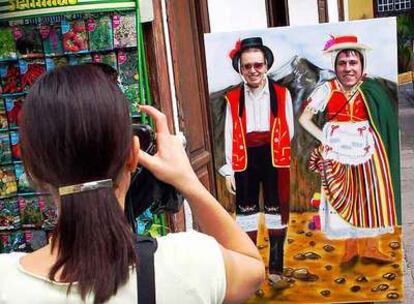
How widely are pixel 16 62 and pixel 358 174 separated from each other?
6.18 feet

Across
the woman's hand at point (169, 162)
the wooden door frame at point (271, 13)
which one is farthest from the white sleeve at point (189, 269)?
the wooden door frame at point (271, 13)

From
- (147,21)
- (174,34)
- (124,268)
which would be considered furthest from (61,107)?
(174,34)

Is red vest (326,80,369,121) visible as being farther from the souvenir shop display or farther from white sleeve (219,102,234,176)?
the souvenir shop display

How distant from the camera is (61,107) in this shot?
4.16 ft

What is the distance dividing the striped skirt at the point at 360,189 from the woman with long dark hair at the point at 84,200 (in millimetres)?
1949

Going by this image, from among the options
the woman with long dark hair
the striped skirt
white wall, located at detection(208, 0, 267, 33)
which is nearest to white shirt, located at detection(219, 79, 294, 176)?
the striped skirt

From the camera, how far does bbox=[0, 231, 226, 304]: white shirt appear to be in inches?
50.8

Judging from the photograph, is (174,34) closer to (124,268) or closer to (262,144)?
(262,144)

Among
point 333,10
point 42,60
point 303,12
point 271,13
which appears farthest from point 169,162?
point 333,10

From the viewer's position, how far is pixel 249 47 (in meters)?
3.19

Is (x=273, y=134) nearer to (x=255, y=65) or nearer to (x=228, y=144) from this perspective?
(x=228, y=144)

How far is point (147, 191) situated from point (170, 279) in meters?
0.40

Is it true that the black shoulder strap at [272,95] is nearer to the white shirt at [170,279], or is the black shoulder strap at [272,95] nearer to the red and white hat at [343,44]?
the red and white hat at [343,44]

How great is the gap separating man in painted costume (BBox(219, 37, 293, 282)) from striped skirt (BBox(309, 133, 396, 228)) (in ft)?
0.59
